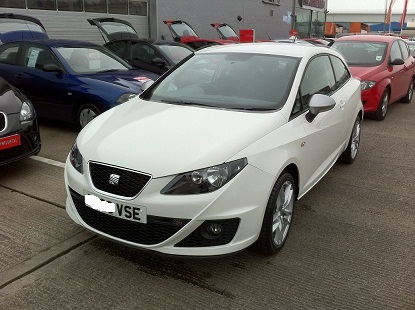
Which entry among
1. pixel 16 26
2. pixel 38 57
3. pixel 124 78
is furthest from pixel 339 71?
pixel 16 26

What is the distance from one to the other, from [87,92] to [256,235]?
159 inches

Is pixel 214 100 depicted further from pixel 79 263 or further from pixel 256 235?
pixel 79 263

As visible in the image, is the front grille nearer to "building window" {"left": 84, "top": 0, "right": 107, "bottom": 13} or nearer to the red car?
the red car

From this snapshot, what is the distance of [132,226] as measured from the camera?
8.53 ft

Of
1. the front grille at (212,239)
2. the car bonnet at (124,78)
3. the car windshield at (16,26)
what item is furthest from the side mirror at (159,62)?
the front grille at (212,239)

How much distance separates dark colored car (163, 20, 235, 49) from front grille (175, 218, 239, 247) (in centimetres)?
1071

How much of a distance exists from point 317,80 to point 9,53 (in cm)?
539

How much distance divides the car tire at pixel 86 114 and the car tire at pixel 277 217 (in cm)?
364

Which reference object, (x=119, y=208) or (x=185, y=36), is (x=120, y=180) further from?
(x=185, y=36)

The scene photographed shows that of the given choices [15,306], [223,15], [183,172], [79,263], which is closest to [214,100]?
[183,172]

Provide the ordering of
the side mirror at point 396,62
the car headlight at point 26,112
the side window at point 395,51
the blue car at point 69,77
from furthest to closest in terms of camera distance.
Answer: the side window at point 395,51 → the side mirror at point 396,62 → the blue car at point 69,77 → the car headlight at point 26,112

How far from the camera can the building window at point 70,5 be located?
549 inches

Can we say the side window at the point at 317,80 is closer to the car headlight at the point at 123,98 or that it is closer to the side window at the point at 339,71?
→ the side window at the point at 339,71

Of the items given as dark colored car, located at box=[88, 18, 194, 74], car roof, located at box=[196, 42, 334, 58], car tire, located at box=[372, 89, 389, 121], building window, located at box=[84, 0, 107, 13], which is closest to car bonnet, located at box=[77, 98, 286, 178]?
car roof, located at box=[196, 42, 334, 58]
